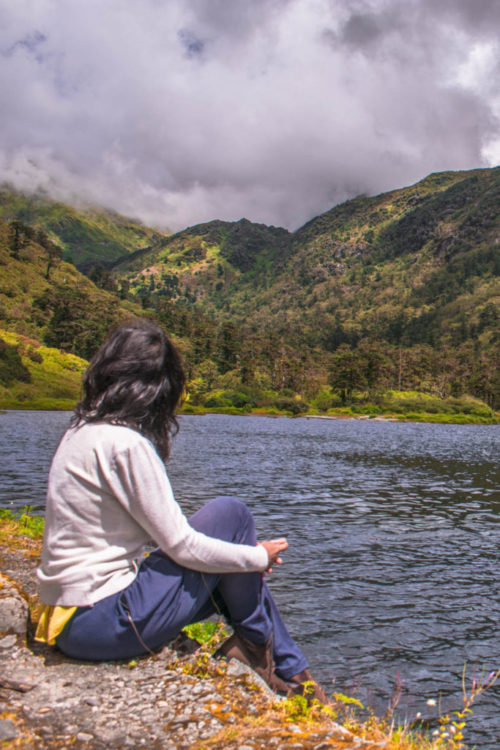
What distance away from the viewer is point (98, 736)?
307 cm

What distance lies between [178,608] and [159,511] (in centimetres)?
89

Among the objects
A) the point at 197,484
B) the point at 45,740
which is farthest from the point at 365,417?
the point at 45,740

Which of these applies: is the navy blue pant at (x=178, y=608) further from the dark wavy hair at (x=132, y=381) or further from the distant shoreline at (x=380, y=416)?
the distant shoreline at (x=380, y=416)

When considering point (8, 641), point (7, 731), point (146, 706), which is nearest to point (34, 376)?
point (8, 641)

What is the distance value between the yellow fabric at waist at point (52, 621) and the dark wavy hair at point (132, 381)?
4.23 feet

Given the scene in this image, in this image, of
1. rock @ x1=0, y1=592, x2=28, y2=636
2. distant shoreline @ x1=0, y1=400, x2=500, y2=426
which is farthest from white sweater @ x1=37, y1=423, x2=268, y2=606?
distant shoreline @ x1=0, y1=400, x2=500, y2=426

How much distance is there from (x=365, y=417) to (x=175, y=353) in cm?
10391

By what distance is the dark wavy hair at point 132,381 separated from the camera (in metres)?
3.71

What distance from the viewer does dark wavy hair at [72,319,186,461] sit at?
3.71m

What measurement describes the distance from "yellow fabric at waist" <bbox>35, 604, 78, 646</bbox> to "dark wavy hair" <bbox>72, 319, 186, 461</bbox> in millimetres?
1290

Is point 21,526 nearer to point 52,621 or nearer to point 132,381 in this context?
point 52,621

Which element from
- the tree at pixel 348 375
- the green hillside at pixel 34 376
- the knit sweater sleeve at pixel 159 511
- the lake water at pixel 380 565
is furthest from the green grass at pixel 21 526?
the tree at pixel 348 375

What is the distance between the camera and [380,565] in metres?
10.9

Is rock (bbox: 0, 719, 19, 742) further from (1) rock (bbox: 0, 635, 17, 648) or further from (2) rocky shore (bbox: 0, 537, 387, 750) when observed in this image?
(1) rock (bbox: 0, 635, 17, 648)
